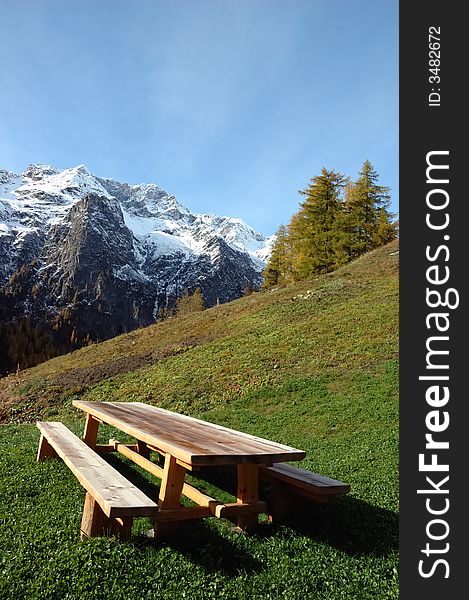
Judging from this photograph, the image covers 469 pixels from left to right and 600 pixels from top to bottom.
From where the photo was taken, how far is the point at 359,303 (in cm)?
2088

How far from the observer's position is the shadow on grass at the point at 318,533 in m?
3.91

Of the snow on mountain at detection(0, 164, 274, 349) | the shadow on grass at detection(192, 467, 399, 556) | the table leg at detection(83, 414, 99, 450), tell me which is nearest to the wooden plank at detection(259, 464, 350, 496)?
the shadow on grass at detection(192, 467, 399, 556)

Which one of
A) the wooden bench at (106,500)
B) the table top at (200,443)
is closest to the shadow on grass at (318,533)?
the wooden bench at (106,500)

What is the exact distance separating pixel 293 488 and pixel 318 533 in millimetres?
511

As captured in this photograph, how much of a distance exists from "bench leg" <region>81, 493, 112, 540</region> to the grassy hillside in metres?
Result: 0.17

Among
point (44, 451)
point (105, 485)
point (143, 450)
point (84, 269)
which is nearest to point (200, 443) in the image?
point (105, 485)

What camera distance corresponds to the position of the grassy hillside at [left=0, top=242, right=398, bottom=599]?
140 inches

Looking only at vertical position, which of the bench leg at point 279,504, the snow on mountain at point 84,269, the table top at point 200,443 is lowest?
the bench leg at point 279,504

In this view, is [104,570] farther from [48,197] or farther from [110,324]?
[48,197]

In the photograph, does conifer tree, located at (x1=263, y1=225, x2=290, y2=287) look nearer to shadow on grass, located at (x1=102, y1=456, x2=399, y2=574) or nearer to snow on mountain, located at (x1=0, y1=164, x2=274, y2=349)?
shadow on grass, located at (x1=102, y1=456, x2=399, y2=574)

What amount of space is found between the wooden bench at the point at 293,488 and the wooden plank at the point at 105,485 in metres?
1.68

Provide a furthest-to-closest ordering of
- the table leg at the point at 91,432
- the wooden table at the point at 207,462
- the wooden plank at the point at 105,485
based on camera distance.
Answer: the table leg at the point at 91,432 → the wooden table at the point at 207,462 → the wooden plank at the point at 105,485

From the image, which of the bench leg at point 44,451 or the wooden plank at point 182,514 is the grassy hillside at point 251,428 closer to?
the wooden plank at point 182,514

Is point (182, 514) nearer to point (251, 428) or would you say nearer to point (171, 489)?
point (171, 489)
